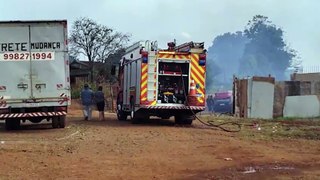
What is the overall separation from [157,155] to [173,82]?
8.10m

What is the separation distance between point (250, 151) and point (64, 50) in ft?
25.3

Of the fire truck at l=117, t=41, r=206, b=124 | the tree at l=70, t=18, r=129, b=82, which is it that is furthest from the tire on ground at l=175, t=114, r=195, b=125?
the tree at l=70, t=18, r=129, b=82

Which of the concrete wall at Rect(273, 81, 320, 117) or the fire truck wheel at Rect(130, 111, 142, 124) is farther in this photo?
the concrete wall at Rect(273, 81, 320, 117)

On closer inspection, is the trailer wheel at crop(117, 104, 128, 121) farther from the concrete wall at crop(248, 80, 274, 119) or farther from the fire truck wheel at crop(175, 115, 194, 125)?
the concrete wall at crop(248, 80, 274, 119)

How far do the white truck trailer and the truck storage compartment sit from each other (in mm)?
3659

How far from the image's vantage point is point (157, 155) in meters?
10.9

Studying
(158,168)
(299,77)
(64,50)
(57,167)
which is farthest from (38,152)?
(299,77)

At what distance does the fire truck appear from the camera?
1825 centimetres

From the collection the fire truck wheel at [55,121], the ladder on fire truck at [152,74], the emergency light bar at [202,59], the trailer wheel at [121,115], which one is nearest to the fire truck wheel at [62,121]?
the fire truck wheel at [55,121]

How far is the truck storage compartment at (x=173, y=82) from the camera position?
1858 centimetres

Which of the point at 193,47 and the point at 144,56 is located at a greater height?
the point at 193,47

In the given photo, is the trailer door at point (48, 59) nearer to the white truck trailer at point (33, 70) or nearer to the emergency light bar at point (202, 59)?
the white truck trailer at point (33, 70)

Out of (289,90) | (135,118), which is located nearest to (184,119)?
(135,118)

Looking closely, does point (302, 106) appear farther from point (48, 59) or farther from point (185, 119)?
point (48, 59)
